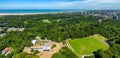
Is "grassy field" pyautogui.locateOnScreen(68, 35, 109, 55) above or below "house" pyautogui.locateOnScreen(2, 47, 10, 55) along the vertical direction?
below

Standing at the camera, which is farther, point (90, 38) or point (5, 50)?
point (90, 38)

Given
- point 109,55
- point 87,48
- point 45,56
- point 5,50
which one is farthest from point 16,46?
point 109,55

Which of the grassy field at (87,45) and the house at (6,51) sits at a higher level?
the house at (6,51)

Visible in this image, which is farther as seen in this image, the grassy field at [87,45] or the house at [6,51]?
the grassy field at [87,45]

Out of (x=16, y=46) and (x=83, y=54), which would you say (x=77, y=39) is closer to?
(x=83, y=54)

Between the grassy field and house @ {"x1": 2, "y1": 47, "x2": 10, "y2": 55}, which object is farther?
the grassy field

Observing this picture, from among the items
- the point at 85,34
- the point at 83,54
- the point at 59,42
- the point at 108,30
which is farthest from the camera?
the point at 108,30

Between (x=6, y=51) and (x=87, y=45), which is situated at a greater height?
(x=6, y=51)

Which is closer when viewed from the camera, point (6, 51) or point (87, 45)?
point (6, 51)
